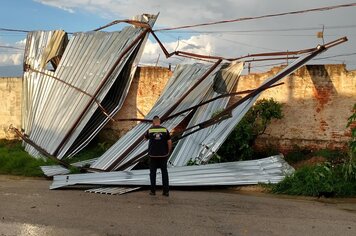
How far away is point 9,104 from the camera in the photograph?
13.8 m

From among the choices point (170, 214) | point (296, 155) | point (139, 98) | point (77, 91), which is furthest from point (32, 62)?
point (170, 214)

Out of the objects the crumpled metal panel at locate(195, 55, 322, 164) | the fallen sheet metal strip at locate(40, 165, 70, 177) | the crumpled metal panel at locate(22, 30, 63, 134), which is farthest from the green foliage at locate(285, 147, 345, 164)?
the crumpled metal panel at locate(22, 30, 63, 134)

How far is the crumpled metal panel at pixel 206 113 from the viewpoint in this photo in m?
9.87

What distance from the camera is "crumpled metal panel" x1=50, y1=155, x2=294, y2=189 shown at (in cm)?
861

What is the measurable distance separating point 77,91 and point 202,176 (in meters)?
4.71

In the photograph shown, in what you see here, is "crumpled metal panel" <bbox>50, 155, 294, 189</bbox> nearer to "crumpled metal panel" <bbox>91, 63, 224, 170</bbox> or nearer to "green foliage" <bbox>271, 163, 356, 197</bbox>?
"green foliage" <bbox>271, 163, 356, 197</bbox>

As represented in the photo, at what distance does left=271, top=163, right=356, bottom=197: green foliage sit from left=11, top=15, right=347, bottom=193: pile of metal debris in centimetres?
30

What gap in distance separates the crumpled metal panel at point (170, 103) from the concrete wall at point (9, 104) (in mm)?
4541

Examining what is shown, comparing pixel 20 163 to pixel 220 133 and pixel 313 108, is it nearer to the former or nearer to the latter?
pixel 220 133

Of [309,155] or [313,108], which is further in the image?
[313,108]

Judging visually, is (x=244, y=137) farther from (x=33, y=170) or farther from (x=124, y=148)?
(x=33, y=170)

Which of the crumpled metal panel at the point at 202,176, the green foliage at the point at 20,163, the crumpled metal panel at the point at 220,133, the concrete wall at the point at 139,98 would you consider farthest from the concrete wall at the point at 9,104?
the crumpled metal panel at the point at 220,133

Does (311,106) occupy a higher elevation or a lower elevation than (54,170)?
higher

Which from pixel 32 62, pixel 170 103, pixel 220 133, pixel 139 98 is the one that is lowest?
pixel 220 133
